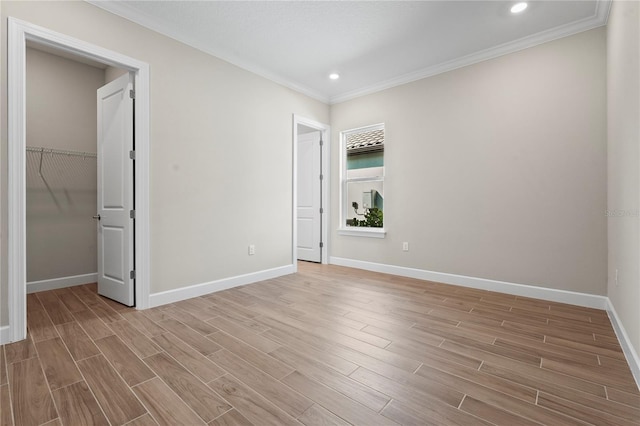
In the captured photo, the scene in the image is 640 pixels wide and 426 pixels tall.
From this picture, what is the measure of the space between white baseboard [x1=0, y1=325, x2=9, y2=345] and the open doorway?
147 inches

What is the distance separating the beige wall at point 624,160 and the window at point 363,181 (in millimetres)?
2527

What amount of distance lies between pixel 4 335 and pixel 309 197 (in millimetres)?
4013

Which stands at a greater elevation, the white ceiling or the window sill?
the white ceiling

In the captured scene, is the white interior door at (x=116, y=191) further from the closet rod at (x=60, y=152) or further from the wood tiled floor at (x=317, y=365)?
the closet rod at (x=60, y=152)

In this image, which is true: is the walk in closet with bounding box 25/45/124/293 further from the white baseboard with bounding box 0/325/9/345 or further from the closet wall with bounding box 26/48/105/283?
the white baseboard with bounding box 0/325/9/345

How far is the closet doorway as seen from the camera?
299 cm

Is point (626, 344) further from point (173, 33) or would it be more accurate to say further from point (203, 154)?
point (173, 33)

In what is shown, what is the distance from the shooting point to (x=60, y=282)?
3689 millimetres

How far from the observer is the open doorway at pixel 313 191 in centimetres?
516

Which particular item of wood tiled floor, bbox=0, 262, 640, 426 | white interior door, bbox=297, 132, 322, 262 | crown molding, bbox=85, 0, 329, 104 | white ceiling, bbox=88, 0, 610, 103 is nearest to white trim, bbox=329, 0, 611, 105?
white ceiling, bbox=88, 0, 610, 103

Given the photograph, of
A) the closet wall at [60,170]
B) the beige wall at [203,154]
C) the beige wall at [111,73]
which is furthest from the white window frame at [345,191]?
the closet wall at [60,170]

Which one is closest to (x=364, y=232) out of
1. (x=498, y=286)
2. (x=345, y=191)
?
(x=345, y=191)

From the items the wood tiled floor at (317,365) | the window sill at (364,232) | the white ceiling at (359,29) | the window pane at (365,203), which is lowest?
the wood tiled floor at (317,365)

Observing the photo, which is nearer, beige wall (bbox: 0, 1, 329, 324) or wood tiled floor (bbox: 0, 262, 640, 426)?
wood tiled floor (bbox: 0, 262, 640, 426)
